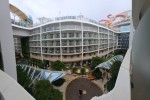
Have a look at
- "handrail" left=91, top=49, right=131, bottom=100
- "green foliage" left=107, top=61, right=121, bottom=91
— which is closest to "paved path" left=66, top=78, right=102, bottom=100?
"green foliage" left=107, top=61, right=121, bottom=91

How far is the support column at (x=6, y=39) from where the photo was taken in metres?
3.68

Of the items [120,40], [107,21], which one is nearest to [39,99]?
[120,40]

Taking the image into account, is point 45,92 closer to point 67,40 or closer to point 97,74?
point 97,74

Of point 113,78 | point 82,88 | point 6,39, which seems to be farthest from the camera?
point 82,88

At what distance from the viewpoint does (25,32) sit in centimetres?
1315

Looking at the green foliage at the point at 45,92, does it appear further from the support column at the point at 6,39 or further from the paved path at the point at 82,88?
the paved path at the point at 82,88

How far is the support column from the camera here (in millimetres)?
3685

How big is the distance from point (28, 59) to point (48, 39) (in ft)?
9.98

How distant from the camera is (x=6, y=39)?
3818mm

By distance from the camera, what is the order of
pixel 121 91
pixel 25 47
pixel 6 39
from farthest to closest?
pixel 25 47 < pixel 6 39 < pixel 121 91

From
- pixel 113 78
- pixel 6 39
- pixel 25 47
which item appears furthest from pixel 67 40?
pixel 6 39

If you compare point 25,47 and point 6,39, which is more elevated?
point 6,39

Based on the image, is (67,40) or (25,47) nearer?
(67,40)

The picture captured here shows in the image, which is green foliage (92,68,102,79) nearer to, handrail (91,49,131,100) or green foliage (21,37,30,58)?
handrail (91,49,131,100)
